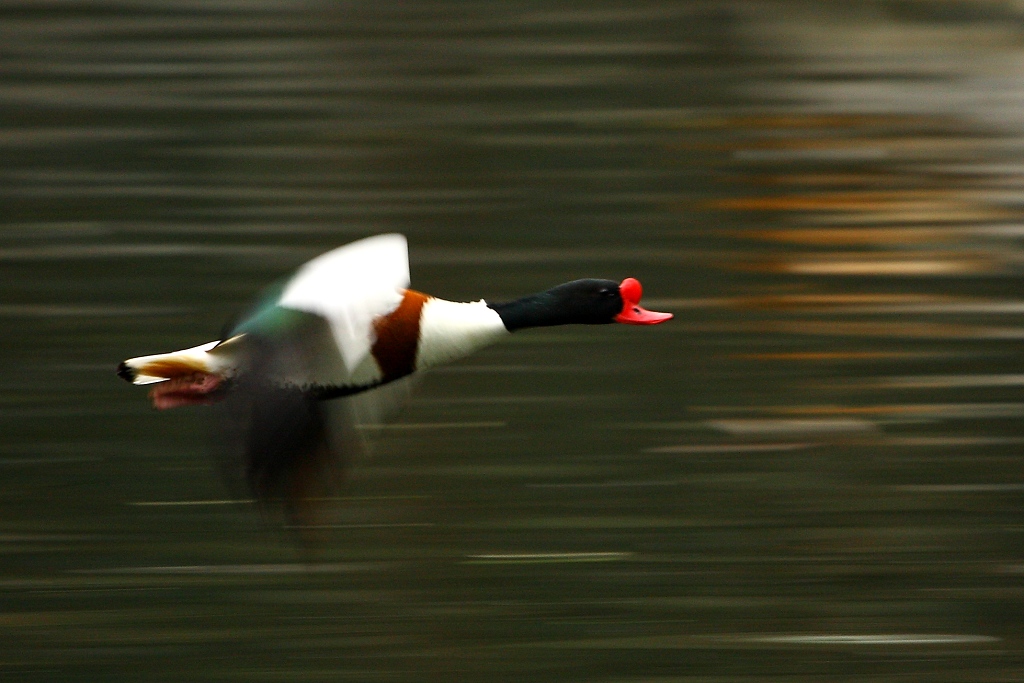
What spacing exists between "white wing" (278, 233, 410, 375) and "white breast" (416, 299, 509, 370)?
0.06 m

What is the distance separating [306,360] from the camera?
1905 millimetres

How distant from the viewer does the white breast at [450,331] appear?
1.95 m

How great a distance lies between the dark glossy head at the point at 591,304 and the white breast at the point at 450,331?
0.45 feet

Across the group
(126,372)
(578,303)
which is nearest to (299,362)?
(126,372)

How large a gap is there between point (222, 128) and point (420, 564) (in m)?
1.15

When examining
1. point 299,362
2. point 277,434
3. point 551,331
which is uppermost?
point 299,362

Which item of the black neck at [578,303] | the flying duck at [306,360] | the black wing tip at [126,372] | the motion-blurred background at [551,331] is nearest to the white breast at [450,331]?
the flying duck at [306,360]

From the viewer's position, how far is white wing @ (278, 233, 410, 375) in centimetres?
183

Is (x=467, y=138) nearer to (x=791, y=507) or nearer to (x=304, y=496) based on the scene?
(x=791, y=507)

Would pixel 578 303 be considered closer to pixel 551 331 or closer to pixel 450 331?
pixel 450 331

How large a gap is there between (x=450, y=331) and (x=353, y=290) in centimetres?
17

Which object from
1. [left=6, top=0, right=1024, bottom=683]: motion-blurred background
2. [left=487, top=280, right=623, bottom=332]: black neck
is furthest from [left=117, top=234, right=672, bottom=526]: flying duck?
[left=6, top=0, right=1024, bottom=683]: motion-blurred background

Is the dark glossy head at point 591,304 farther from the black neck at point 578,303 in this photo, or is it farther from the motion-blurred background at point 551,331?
the motion-blurred background at point 551,331

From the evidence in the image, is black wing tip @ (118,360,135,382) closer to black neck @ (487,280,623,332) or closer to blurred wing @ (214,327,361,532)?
blurred wing @ (214,327,361,532)
